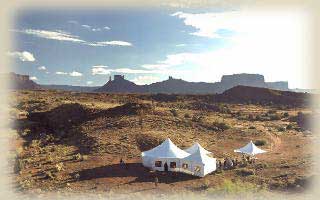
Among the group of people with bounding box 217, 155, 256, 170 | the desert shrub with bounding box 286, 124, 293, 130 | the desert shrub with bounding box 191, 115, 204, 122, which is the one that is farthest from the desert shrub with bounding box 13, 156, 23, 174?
the desert shrub with bounding box 286, 124, 293, 130

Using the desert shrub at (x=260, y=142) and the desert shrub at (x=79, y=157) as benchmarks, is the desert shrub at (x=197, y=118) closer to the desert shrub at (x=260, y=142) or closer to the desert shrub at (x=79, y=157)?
the desert shrub at (x=260, y=142)

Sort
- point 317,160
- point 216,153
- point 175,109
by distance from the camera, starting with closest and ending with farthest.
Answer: point 317,160
point 216,153
point 175,109

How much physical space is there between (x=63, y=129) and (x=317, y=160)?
16605 mm

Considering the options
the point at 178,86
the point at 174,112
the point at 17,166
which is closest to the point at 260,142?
the point at 174,112

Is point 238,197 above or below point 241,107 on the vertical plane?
below

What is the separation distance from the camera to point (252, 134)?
31703mm

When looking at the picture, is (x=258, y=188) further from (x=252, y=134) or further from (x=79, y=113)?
(x=79, y=113)

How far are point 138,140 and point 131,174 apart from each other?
5.39 m

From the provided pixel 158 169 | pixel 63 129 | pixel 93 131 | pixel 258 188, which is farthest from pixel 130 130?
pixel 258 188

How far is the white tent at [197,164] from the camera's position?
76.6ft

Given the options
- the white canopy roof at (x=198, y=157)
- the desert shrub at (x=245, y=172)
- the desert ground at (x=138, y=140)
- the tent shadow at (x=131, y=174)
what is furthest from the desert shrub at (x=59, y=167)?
the desert shrub at (x=245, y=172)

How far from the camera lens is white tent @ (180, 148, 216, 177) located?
76.6 ft

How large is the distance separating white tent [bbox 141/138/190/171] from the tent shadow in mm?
349

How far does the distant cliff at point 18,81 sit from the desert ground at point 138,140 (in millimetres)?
1338
